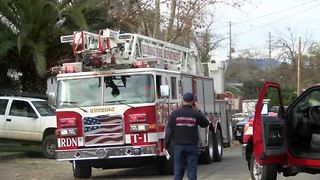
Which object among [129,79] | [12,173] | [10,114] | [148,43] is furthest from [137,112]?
[10,114]

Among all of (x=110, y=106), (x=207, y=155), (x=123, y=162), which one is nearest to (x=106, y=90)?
(x=110, y=106)

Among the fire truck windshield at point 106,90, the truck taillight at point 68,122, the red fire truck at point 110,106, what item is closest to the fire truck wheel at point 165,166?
the red fire truck at point 110,106

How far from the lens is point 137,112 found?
43.8ft

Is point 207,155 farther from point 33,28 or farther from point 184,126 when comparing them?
point 33,28

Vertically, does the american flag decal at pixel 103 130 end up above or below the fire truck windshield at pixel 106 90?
below

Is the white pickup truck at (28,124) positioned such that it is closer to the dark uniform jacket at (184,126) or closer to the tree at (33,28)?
the tree at (33,28)

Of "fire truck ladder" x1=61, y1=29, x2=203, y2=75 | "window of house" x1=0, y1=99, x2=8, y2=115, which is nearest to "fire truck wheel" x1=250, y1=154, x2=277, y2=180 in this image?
"fire truck ladder" x1=61, y1=29, x2=203, y2=75

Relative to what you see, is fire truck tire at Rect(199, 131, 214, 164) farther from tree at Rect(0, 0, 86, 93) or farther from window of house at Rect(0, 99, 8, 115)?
tree at Rect(0, 0, 86, 93)

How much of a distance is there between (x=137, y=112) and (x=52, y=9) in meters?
10.0

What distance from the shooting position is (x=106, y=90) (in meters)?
13.8

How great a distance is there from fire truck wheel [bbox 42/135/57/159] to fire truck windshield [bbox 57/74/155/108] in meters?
5.09

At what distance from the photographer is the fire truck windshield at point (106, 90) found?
13578 mm

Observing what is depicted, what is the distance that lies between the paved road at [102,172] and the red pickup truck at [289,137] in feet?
9.67

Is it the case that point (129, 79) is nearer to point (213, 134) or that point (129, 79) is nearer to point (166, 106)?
point (166, 106)
